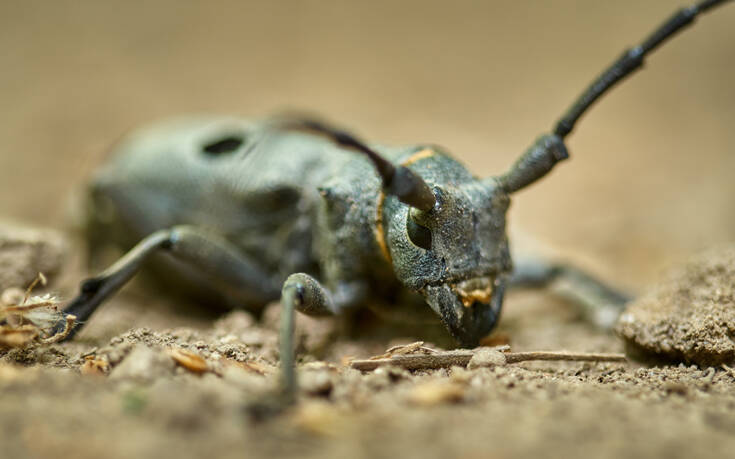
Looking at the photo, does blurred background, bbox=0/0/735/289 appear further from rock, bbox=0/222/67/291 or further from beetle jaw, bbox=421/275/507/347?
beetle jaw, bbox=421/275/507/347

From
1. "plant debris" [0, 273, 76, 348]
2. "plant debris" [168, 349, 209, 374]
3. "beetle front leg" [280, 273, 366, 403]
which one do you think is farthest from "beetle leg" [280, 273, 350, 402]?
"plant debris" [0, 273, 76, 348]

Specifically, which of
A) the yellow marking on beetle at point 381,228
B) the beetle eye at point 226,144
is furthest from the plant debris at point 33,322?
the beetle eye at point 226,144

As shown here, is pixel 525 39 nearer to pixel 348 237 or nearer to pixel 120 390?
pixel 348 237

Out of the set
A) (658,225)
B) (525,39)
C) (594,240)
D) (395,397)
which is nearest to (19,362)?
(395,397)

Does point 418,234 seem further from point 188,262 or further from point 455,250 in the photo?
point 188,262

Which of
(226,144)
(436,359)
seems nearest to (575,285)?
(436,359)

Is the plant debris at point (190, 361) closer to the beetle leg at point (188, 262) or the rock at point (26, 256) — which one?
the beetle leg at point (188, 262)
